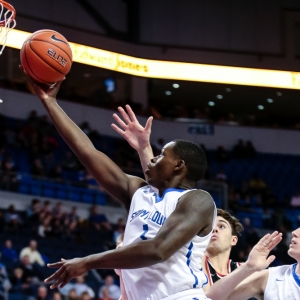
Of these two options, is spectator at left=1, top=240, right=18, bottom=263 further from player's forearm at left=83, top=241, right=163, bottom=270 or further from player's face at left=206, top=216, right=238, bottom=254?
player's forearm at left=83, top=241, right=163, bottom=270

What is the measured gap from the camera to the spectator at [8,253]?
36.2 feet

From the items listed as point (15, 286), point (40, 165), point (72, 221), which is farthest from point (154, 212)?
point (40, 165)

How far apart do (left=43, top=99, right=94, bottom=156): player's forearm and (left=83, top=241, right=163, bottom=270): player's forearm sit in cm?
73

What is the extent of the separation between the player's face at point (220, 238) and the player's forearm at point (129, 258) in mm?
1802

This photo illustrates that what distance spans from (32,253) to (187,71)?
8945mm

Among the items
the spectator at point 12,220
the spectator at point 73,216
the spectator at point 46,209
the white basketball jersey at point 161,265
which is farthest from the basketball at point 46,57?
the spectator at point 73,216

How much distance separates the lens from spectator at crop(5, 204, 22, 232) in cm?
1198

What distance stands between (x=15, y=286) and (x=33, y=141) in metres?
5.84

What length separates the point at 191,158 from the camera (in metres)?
3.11

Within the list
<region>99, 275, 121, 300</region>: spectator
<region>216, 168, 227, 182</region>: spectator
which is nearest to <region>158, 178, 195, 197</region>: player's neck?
<region>99, 275, 121, 300</region>: spectator

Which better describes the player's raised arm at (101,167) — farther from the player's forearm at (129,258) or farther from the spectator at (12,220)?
the spectator at (12,220)

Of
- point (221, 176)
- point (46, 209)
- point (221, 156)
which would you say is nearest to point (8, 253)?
point (46, 209)

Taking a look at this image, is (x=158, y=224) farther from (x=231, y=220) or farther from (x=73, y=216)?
(x=73, y=216)

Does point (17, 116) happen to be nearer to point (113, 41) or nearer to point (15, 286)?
point (113, 41)
